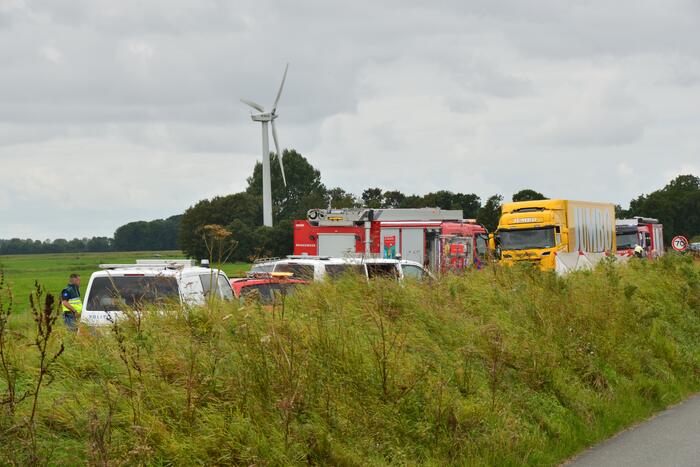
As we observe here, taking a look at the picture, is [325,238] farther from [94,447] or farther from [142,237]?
[142,237]

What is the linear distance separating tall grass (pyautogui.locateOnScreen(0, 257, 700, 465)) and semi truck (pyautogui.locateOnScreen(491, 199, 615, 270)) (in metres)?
22.6

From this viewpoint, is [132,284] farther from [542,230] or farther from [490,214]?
[490,214]

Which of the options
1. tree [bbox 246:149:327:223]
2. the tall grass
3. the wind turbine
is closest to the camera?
the tall grass

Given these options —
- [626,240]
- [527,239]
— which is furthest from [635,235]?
[527,239]

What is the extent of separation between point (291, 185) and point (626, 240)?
9827cm

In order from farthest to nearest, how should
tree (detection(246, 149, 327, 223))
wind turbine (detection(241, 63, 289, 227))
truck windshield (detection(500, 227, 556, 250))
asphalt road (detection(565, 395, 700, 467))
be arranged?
tree (detection(246, 149, 327, 223))
wind turbine (detection(241, 63, 289, 227))
truck windshield (detection(500, 227, 556, 250))
asphalt road (detection(565, 395, 700, 467))

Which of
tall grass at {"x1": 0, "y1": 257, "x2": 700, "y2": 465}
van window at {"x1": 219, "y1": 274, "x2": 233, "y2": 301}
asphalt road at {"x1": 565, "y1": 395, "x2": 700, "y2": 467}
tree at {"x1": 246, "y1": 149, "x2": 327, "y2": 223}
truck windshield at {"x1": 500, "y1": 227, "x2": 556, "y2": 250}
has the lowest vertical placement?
asphalt road at {"x1": 565, "y1": 395, "x2": 700, "y2": 467}

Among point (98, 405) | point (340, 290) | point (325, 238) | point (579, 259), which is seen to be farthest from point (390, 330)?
point (325, 238)

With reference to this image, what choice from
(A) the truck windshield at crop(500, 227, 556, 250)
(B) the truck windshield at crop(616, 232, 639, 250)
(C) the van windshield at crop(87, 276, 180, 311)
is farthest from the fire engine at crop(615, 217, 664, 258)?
Answer: (C) the van windshield at crop(87, 276, 180, 311)

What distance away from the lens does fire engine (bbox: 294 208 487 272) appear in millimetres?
34188

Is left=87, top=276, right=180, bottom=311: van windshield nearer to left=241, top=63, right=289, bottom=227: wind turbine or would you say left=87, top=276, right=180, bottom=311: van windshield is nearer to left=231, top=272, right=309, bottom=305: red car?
left=231, top=272, right=309, bottom=305: red car

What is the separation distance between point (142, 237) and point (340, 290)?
4756 inches

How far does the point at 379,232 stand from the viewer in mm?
34562

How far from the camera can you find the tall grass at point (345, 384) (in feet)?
22.8
